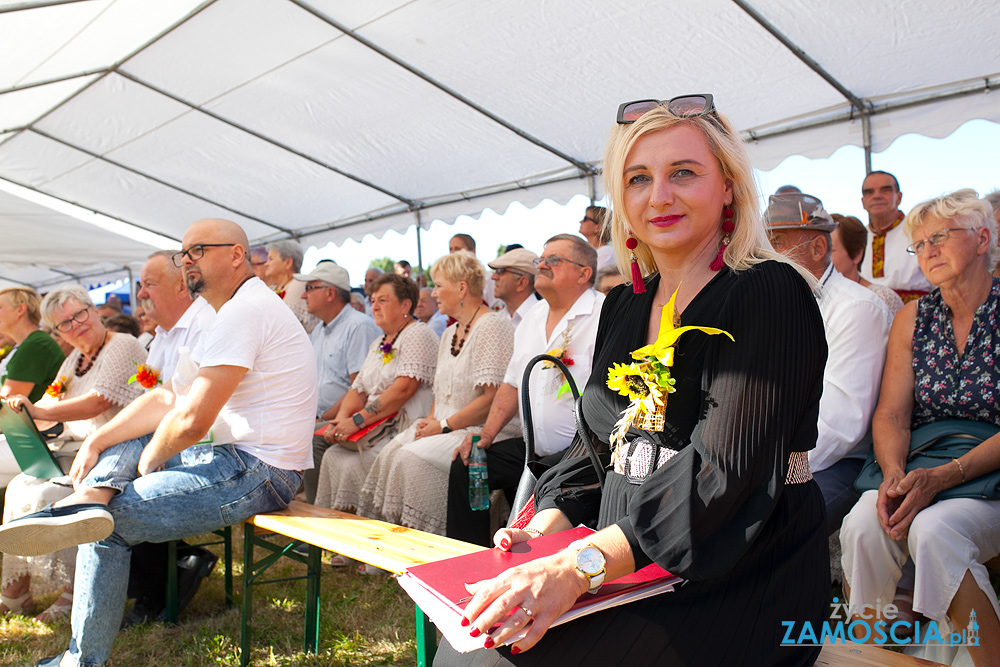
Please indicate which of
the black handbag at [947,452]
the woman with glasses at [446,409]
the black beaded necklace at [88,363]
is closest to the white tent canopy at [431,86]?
A: the woman with glasses at [446,409]

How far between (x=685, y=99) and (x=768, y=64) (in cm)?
389

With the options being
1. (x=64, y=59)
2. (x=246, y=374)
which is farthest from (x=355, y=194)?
(x=246, y=374)

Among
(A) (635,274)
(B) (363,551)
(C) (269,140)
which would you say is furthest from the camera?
(C) (269,140)

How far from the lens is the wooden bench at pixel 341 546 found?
7.66 feet

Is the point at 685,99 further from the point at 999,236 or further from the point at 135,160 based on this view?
the point at 135,160

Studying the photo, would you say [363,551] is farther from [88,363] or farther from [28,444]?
[88,363]

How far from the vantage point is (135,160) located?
29.6 feet

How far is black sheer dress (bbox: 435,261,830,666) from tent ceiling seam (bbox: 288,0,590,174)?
493 centimetres

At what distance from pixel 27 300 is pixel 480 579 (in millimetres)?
5895

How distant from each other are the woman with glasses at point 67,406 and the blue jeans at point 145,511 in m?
1.13

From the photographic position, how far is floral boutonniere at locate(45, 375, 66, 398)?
4805 mm

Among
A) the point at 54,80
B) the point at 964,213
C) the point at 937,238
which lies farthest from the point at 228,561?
the point at 54,80

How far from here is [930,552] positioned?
233 cm

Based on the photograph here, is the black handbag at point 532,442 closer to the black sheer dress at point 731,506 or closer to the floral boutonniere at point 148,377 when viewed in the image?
the black sheer dress at point 731,506
